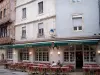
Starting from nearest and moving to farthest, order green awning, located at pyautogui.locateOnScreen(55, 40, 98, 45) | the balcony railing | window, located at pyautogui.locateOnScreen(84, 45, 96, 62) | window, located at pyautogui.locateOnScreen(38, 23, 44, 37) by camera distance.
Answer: green awning, located at pyautogui.locateOnScreen(55, 40, 98, 45) < window, located at pyautogui.locateOnScreen(84, 45, 96, 62) < window, located at pyautogui.locateOnScreen(38, 23, 44, 37) < the balcony railing

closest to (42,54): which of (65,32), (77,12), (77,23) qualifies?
(65,32)

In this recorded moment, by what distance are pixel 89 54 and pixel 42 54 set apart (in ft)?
24.0

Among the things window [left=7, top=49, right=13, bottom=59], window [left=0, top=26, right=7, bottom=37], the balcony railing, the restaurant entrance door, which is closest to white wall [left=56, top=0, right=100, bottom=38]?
the restaurant entrance door

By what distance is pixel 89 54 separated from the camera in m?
27.4

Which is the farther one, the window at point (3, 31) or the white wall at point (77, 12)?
the window at point (3, 31)

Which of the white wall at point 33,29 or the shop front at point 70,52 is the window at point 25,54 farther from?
the shop front at point 70,52

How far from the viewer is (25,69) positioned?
28594 mm

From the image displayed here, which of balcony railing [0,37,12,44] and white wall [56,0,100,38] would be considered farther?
balcony railing [0,37,12,44]

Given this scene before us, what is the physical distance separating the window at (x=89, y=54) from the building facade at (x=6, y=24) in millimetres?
14512

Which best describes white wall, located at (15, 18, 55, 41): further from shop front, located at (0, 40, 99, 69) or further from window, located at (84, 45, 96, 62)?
window, located at (84, 45, 96, 62)

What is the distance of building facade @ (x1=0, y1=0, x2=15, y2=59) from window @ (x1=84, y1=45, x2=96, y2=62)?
14512 millimetres

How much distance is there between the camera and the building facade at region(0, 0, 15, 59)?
38.1 metres

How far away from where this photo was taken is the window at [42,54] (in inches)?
1231

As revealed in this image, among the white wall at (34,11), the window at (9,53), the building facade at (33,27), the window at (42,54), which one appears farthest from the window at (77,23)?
the window at (9,53)
